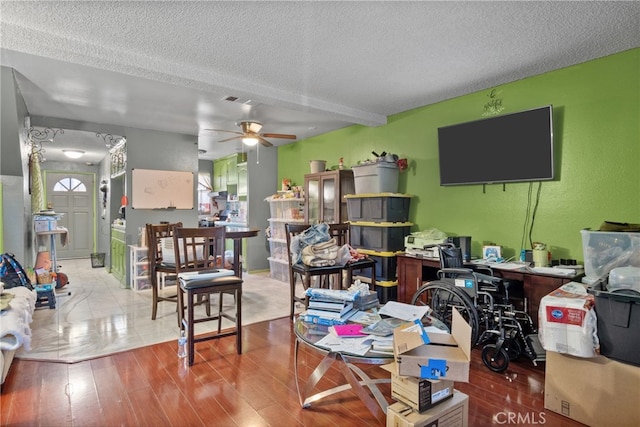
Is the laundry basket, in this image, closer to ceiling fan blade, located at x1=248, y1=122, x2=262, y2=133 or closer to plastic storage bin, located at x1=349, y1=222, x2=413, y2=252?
ceiling fan blade, located at x1=248, y1=122, x2=262, y2=133

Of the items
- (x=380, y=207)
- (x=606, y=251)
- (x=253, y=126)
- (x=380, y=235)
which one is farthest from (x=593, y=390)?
(x=253, y=126)

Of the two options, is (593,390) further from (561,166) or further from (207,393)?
(207,393)

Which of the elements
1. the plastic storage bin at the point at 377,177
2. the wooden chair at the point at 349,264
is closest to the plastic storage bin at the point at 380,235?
the wooden chair at the point at 349,264

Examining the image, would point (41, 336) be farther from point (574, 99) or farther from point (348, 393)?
point (574, 99)

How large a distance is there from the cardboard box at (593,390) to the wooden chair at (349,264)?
180 cm

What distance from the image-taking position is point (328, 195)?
17.0 feet

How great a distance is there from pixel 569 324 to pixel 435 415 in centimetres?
99

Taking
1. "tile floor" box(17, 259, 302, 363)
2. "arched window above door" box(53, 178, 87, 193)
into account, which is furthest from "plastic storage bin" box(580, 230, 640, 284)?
"arched window above door" box(53, 178, 87, 193)

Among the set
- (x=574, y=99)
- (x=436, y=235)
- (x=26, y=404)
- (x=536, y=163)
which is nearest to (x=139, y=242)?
(x=26, y=404)

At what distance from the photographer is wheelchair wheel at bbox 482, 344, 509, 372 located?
2559 mm

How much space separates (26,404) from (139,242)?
341cm

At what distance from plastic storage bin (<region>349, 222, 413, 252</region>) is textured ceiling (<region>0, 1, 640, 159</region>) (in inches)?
55.1

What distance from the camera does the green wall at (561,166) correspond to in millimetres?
2701

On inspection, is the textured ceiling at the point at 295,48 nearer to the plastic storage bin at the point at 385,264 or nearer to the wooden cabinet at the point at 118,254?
the plastic storage bin at the point at 385,264
